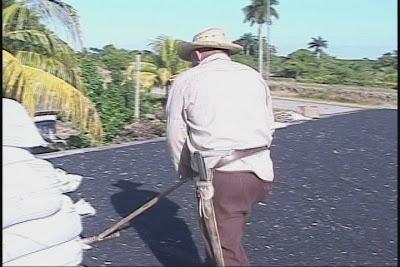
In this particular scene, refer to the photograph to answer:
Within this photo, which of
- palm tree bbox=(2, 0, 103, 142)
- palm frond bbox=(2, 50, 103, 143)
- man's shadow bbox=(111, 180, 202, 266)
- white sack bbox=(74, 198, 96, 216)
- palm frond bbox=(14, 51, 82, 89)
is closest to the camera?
A: man's shadow bbox=(111, 180, 202, 266)

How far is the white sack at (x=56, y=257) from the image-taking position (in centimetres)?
291

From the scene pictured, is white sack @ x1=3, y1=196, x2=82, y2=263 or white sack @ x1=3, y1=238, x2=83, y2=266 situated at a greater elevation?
white sack @ x1=3, y1=196, x2=82, y2=263

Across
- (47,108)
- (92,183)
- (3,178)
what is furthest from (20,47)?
(3,178)

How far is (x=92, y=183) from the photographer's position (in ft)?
18.5

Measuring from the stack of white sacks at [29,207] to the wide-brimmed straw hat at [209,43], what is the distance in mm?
817

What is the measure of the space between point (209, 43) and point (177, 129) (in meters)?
0.43

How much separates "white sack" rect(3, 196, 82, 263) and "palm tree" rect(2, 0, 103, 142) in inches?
207

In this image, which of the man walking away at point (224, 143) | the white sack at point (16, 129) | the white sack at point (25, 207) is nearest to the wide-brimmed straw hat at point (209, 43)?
the man walking away at point (224, 143)

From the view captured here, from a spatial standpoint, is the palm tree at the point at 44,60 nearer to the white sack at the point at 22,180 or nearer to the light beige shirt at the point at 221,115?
the white sack at the point at 22,180

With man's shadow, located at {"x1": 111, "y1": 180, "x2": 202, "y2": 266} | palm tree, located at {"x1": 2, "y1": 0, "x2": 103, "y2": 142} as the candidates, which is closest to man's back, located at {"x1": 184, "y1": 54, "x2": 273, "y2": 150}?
man's shadow, located at {"x1": 111, "y1": 180, "x2": 202, "y2": 266}

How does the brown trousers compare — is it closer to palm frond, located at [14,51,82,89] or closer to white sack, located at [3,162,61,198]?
white sack, located at [3,162,61,198]

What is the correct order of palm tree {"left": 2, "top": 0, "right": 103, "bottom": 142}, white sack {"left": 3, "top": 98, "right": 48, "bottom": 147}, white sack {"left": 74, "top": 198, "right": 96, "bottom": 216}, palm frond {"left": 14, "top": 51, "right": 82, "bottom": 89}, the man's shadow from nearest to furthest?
white sack {"left": 3, "top": 98, "right": 48, "bottom": 147}
the man's shadow
white sack {"left": 74, "top": 198, "right": 96, "bottom": 216}
palm tree {"left": 2, "top": 0, "right": 103, "bottom": 142}
palm frond {"left": 14, "top": 51, "right": 82, "bottom": 89}

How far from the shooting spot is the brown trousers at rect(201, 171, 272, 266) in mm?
2887

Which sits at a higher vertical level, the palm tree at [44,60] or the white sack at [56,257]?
the palm tree at [44,60]
